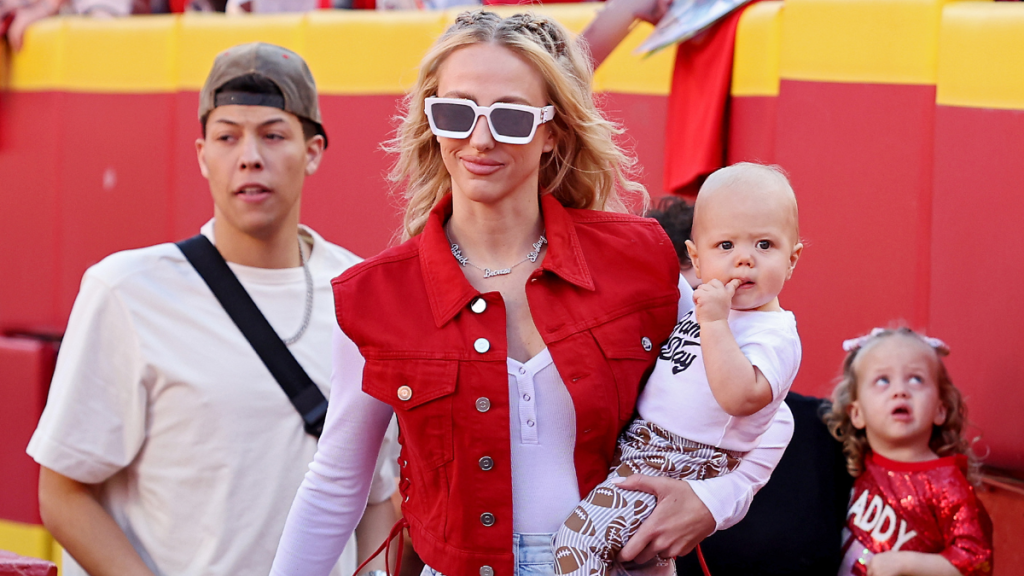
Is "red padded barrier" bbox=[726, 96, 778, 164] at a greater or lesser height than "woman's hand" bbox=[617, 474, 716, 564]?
greater

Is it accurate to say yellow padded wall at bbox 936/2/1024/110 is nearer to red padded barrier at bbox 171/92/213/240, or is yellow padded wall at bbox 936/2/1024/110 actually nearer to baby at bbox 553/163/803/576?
baby at bbox 553/163/803/576

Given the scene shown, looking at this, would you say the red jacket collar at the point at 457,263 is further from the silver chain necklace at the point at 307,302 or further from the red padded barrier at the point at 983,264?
the red padded barrier at the point at 983,264

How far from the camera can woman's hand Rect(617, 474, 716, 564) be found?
1.55 m

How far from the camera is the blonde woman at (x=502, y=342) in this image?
1563mm

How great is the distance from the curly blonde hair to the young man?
108cm

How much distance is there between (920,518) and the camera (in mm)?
2393

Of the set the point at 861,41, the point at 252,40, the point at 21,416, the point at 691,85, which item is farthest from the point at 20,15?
the point at 861,41

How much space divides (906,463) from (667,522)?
1161 millimetres

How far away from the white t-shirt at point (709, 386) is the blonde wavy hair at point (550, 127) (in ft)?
1.09

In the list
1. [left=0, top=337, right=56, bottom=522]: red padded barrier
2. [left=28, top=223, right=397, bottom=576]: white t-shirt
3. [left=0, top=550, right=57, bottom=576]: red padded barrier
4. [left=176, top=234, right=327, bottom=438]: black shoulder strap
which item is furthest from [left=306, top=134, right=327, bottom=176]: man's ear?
[left=0, top=337, right=56, bottom=522]: red padded barrier

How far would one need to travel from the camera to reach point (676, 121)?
3207 millimetres

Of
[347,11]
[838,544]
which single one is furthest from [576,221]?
[347,11]

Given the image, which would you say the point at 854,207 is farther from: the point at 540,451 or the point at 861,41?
the point at 540,451

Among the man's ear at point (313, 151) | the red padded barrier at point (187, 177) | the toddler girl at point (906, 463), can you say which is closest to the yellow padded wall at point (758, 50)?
the toddler girl at point (906, 463)
